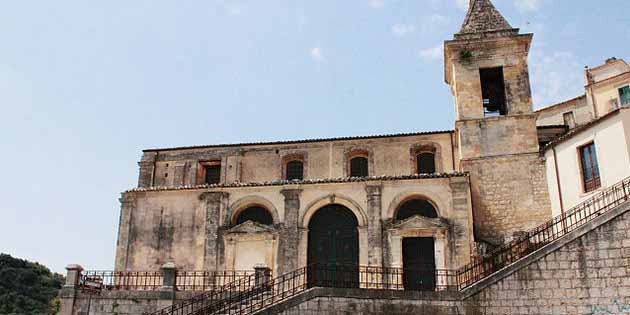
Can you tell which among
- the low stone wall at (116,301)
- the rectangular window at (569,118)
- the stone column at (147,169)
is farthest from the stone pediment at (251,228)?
the rectangular window at (569,118)

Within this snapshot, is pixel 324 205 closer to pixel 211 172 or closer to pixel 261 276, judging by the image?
pixel 261 276

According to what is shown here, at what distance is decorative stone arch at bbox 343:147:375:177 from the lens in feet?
86.6

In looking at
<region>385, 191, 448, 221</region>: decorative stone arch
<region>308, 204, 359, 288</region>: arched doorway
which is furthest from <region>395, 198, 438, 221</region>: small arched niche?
<region>308, 204, 359, 288</region>: arched doorway

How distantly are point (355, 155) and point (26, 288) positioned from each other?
122 feet

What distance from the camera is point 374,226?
22.2m

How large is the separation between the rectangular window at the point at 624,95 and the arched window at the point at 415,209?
1685 centimetres

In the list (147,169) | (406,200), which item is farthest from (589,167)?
(147,169)

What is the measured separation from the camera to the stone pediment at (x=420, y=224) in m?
21.6

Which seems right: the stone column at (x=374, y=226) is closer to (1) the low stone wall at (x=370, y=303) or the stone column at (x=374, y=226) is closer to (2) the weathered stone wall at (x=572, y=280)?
(1) the low stone wall at (x=370, y=303)

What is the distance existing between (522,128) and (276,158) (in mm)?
11089

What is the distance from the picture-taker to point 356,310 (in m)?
15.1

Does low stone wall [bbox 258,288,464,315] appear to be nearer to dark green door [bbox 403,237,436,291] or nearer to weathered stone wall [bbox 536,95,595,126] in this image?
dark green door [bbox 403,237,436,291]

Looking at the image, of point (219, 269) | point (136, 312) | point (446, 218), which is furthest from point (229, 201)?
point (446, 218)

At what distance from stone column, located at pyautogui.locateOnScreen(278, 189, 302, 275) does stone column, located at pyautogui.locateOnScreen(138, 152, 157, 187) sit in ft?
27.1
